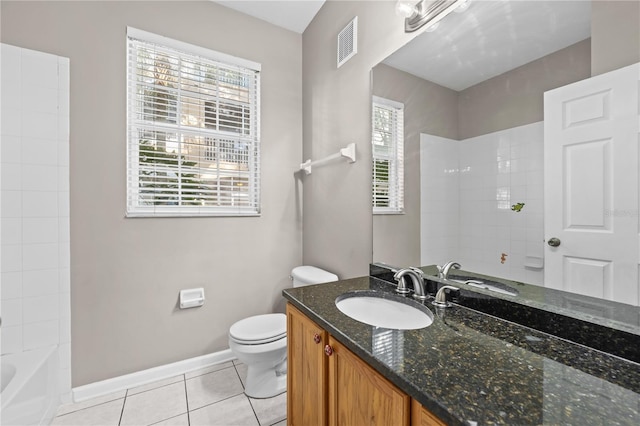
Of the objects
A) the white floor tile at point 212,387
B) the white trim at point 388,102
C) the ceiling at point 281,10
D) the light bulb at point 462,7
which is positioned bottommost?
the white floor tile at point 212,387

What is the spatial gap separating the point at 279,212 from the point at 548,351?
198 centimetres

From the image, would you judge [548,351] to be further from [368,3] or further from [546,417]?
[368,3]

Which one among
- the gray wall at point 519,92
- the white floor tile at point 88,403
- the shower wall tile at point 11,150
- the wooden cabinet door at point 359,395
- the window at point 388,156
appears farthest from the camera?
the white floor tile at point 88,403

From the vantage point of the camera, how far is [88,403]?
1736 mm

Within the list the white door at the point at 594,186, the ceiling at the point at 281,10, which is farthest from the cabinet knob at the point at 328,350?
the ceiling at the point at 281,10

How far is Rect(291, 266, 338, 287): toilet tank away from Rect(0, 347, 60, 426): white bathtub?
1.52 meters

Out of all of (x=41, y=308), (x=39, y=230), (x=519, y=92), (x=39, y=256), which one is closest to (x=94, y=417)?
(x=41, y=308)

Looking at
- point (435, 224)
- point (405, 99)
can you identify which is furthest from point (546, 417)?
point (405, 99)

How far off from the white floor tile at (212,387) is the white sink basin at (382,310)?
118cm

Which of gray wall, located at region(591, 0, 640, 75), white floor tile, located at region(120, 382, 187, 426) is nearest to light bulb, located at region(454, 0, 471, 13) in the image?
gray wall, located at region(591, 0, 640, 75)

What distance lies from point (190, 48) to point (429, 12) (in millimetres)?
1687

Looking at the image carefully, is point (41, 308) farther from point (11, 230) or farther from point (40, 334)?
point (11, 230)

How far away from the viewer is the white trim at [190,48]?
1.91m

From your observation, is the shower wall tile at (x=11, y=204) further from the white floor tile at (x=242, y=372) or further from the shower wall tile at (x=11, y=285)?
the white floor tile at (x=242, y=372)
